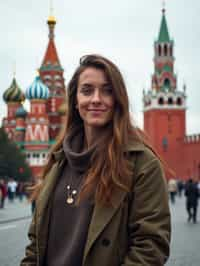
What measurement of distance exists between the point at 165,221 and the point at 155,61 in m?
79.0

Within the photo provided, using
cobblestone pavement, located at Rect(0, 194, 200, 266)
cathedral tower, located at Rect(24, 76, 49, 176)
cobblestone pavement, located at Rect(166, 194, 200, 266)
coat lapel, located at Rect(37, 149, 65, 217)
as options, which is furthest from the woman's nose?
cathedral tower, located at Rect(24, 76, 49, 176)

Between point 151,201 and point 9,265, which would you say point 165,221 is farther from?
point 9,265

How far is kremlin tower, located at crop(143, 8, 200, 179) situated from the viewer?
77062mm

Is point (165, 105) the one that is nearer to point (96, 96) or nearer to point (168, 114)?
point (168, 114)

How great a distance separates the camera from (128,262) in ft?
7.70

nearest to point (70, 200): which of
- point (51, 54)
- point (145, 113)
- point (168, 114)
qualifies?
point (51, 54)

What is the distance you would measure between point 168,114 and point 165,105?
3.89ft

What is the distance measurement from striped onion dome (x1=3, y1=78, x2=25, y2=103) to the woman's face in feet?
231

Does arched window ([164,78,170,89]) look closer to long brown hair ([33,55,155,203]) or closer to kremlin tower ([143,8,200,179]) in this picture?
kremlin tower ([143,8,200,179])

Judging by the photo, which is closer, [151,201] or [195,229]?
[151,201]

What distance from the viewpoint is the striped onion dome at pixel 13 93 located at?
237ft

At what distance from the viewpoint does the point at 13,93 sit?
7225 cm

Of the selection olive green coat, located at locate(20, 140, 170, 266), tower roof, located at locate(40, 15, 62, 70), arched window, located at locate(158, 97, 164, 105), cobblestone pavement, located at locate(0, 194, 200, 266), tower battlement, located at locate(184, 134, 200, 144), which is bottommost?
cobblestone pavement, located at locate(0, 194, 200, 266)

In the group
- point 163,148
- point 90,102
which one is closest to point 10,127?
point 163,148
